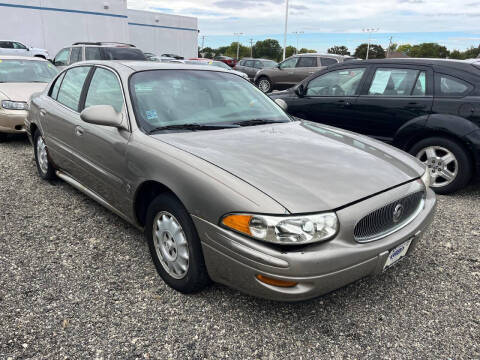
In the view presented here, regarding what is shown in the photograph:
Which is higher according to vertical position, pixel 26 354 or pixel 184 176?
pixel 184 176

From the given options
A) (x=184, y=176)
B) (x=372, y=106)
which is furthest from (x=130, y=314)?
(x=372, y=106)

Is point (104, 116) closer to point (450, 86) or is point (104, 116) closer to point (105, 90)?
point (105, 90)

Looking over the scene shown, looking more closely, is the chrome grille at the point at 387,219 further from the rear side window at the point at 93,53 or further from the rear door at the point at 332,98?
the rear side window at the point at 93,53

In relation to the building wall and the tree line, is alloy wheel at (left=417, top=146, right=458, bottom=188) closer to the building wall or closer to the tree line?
the building wall

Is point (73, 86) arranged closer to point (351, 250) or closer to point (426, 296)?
point (351, 250)

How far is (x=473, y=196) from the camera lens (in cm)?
472

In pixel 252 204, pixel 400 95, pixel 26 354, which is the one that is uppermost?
pixel 400 95

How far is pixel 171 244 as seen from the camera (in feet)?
8.57

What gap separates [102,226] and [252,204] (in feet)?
7.05

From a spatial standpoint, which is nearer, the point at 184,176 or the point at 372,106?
the point at 184,176

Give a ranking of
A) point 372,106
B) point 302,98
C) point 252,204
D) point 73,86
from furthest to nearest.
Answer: point 302,98, point 372,106, point 73,86, point 252,204

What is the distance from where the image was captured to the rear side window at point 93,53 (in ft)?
37.2

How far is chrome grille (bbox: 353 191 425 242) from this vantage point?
2.22 m

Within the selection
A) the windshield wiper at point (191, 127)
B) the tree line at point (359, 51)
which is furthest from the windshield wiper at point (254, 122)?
the tree line at point (359, 51)
